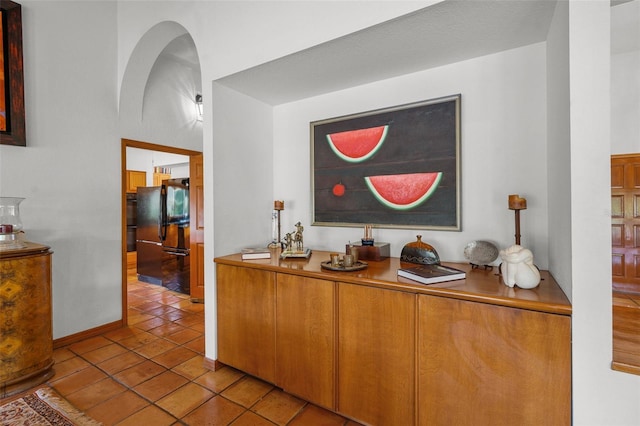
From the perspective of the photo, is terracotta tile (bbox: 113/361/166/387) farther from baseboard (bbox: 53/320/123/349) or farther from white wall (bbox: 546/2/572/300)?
white wall (bbox: 546/2/572/300)

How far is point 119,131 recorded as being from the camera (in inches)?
129

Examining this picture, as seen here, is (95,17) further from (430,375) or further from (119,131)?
(430,375)

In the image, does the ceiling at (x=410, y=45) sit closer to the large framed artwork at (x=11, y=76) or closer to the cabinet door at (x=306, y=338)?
the cabinet door at (x=306, y=338)

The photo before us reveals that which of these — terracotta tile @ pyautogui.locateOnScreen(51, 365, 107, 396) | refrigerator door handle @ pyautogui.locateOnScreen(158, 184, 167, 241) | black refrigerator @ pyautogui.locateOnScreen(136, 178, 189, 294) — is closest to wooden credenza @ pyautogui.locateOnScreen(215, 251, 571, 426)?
terracotta tile @ pyautogui.locateOnScreen(51, 365, 107, 396)

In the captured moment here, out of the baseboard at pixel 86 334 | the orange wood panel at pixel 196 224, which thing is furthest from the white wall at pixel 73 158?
the orange wood panel at pixel 196 224

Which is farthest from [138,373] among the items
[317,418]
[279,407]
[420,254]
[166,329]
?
[420,254]

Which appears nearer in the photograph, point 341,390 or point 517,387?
point 517,387

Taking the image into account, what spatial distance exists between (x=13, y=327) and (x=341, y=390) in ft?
7.96

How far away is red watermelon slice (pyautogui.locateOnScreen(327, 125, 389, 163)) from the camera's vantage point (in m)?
2.41

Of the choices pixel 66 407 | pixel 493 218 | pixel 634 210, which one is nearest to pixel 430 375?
pixel 493 218

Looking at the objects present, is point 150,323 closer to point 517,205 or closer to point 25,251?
point 25,251

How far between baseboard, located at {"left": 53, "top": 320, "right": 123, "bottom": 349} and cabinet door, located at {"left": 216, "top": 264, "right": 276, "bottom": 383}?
1.65 m

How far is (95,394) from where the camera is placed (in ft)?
6.97

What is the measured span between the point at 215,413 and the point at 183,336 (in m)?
1.36
